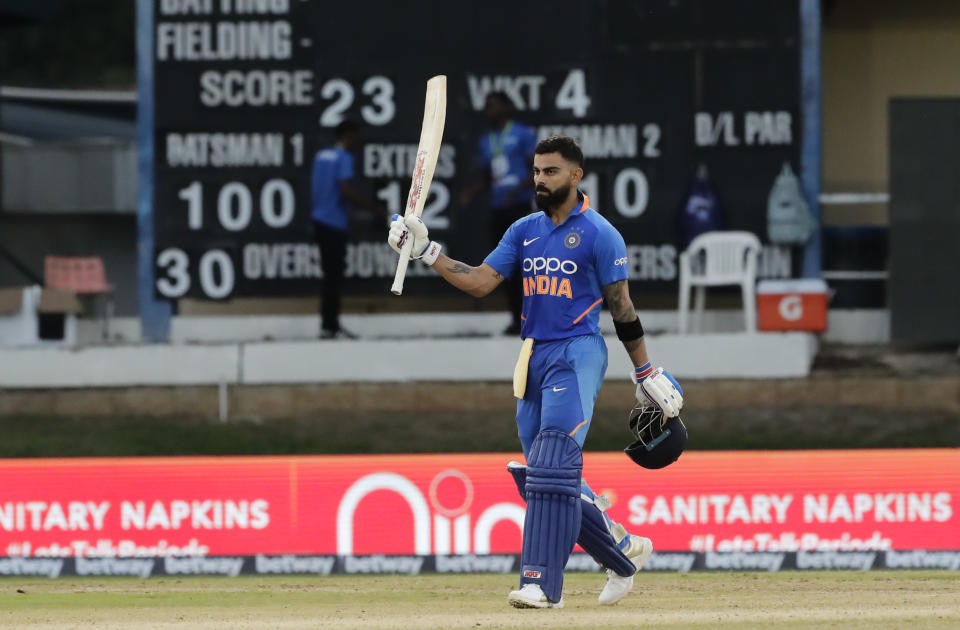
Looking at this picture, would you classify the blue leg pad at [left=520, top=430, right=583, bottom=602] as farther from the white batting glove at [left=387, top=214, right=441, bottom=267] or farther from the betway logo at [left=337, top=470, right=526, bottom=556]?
the betway logo at [left=337, top=470, right=526, bottom=556]

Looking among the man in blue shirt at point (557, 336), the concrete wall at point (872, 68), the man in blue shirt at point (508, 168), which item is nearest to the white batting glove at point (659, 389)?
the man in blue shirt at point (557, 336)

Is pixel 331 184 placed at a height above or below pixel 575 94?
below

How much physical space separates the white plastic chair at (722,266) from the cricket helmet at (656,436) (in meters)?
8.17

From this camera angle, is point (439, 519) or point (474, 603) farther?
point (439, 519)

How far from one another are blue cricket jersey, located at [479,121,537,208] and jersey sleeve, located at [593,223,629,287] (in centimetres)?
794

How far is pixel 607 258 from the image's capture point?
732cm

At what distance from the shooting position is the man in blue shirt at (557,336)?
23.7 feet

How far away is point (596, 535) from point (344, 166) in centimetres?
855

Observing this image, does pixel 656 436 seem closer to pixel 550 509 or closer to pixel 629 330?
pixel 629 330

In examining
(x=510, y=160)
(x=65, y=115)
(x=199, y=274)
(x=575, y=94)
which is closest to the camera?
(x=510, y=160)

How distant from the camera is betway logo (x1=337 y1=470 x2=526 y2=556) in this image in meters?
11.4

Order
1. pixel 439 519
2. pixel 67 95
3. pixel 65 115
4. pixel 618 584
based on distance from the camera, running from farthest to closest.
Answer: pixel 67 95 < pixel 65 115 < pixel 439 519 < pixel 618 584

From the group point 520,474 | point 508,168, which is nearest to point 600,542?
point 520,474

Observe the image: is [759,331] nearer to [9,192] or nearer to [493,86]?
[493,86]
